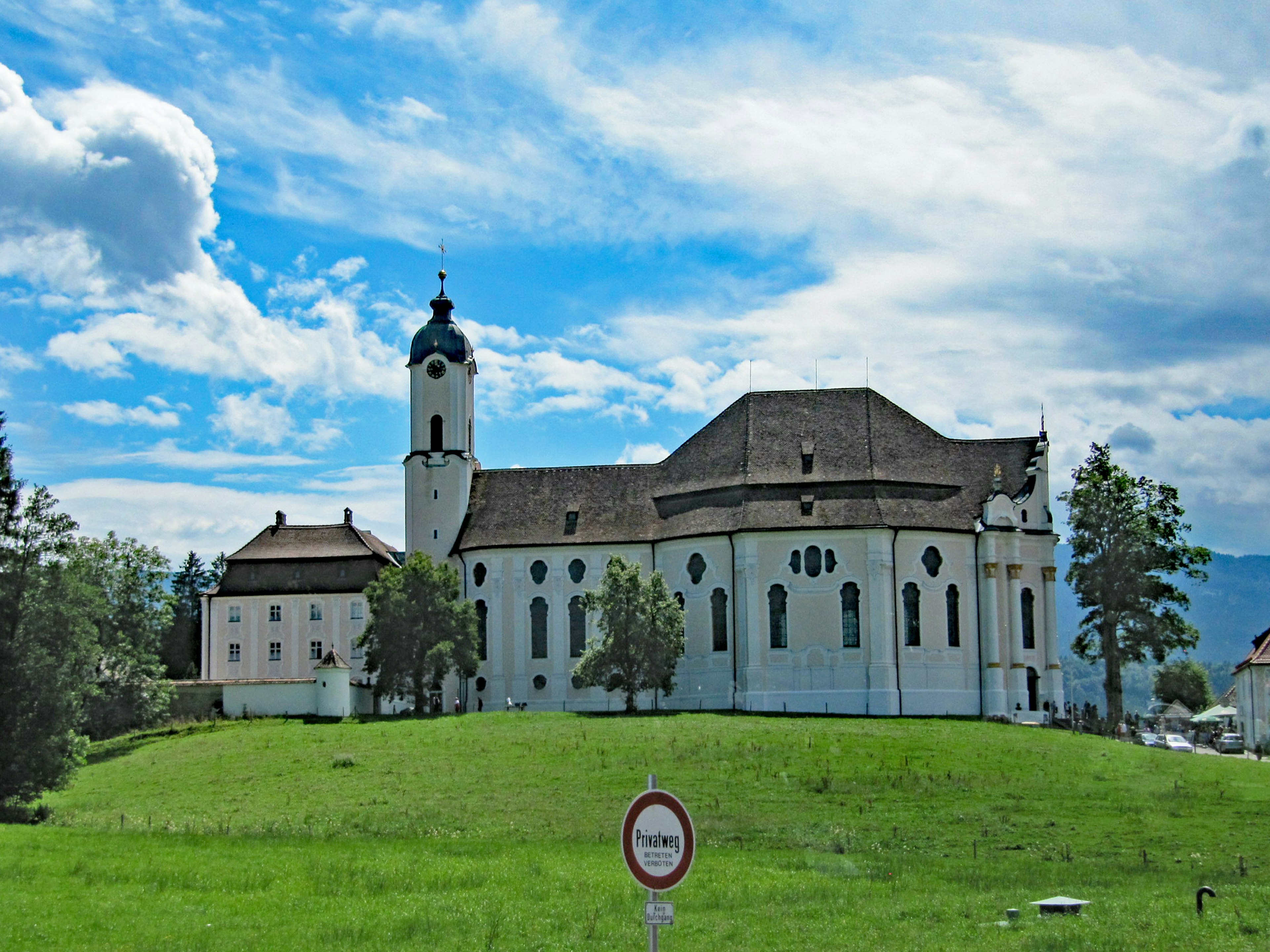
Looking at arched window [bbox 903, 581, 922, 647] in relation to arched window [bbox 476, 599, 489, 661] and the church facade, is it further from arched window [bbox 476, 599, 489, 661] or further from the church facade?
arched window [bbox 476, 599, 489, 661]

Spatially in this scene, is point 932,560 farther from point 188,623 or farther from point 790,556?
point 188,623

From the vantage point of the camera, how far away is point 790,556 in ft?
214

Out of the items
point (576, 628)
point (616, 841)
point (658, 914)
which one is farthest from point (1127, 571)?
point (658, 914)

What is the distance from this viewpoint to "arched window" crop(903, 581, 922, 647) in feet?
212

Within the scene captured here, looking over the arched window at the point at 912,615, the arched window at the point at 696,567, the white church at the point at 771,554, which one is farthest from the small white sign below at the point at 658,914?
the arched window at the point at 696,567

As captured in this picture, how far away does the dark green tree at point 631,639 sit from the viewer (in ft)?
200

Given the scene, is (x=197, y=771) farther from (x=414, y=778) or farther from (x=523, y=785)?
(x=523, y=785)

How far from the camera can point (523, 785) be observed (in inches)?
1567

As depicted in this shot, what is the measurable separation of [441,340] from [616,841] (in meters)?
50.6

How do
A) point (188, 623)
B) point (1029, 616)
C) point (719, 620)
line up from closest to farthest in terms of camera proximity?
1. point (719, 620)
2. point (1029, 616)
3. point (188, 623)

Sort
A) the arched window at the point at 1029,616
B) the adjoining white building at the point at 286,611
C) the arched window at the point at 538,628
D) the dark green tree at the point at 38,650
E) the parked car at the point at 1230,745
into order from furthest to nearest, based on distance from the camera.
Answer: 1. the adjoining white building at the point at 286,611
2. the arched window at the point at 538,628
3. the parked car at the point at 1230,745
4. the arched window at the point at 1029,616
5. the dark green tree at the point at 38,650

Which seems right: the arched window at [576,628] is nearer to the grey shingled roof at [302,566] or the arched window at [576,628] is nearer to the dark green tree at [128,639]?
the grey shingled roof at [302,566]

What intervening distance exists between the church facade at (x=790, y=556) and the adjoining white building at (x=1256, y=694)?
13.5 meters

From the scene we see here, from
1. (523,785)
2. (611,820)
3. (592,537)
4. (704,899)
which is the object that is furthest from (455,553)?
(704,899)
